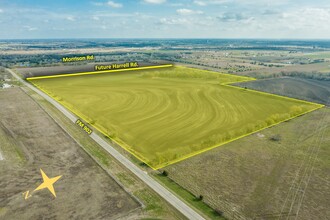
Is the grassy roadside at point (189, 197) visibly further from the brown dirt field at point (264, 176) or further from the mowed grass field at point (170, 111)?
the mowed grass field at point (170, 111)

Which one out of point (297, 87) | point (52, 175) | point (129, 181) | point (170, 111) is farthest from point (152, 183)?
point (297, 87)

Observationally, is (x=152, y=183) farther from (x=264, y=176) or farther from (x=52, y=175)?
(x=264, y=176)

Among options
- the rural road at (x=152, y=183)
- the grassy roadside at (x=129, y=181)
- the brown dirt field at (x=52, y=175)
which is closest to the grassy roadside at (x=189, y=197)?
the rural road at (x=152, y=183)

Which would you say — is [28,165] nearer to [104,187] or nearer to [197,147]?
[104,187]

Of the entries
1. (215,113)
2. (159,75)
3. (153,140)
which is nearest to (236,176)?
(153,140)

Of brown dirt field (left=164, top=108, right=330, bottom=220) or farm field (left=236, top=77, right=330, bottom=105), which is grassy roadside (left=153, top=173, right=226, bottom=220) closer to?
brown dirt field (left=164, top=108, right=330, bottom=220)

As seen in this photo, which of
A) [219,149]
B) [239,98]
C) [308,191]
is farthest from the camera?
[239,98]

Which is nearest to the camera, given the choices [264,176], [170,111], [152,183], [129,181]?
[152,183]
